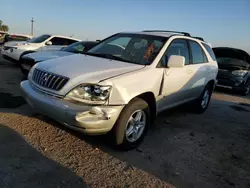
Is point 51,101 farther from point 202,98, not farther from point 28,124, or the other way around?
point 202,98

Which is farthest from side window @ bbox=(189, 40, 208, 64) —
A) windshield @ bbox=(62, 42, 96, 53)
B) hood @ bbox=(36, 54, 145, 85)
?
windshield @ bbox=(62, 42, 96, 53)

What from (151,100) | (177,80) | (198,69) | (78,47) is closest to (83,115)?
(151,100)

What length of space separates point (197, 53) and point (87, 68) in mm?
2835

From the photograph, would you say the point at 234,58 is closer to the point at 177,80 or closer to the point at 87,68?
the point at 177,80

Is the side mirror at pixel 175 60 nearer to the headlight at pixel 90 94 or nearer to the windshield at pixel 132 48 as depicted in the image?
the windshield at pixel 132 48

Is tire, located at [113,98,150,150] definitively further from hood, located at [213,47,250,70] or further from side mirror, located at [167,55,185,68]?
hood, located at [213,47,250,70]

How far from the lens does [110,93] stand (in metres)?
3.28

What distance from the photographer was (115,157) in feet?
11.7

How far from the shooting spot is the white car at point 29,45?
9.87 m

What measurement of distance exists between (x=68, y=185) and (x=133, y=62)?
6.95 ft

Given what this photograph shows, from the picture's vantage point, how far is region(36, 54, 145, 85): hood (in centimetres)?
341

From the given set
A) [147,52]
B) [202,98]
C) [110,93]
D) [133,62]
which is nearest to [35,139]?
[110,93]

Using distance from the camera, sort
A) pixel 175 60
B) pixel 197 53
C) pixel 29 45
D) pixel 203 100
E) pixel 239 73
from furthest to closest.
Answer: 1. pixel 29 45
2. pixel 239 73
3. pixel 203 100
4. pixel 197 53
5. pixel 175 60

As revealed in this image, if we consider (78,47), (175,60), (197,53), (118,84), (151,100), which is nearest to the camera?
(118,84)
